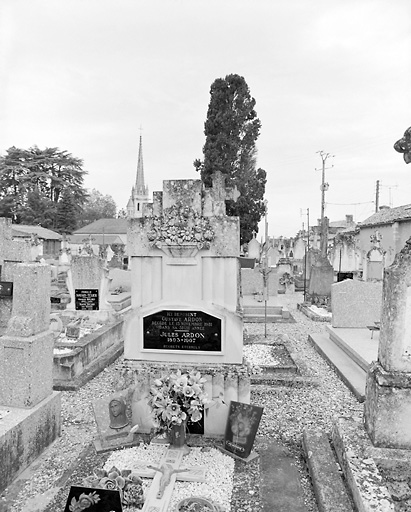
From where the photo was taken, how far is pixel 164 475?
3.81 metres

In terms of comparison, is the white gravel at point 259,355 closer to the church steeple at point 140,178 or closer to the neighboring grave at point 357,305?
the neighboring grave at point 357,305

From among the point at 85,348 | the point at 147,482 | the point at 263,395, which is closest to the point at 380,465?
the point at 147,482

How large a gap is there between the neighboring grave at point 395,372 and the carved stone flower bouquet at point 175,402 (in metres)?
1.76

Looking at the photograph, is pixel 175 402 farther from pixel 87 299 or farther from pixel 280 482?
pixel 87 299

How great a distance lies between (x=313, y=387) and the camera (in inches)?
266

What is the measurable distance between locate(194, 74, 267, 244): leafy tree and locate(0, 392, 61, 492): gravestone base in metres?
25.2

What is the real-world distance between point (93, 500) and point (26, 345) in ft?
7.30

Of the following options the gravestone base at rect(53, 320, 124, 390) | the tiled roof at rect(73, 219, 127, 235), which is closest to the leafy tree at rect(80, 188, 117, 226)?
the tiled roof at rect(73, 219, 127, 235)

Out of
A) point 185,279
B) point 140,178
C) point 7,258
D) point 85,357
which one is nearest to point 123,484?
point 185,279

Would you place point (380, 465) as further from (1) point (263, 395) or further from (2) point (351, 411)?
(1) point (263, 395)

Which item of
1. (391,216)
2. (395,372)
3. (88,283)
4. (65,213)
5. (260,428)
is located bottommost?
(260,428)

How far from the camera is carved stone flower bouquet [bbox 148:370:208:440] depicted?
414 cm

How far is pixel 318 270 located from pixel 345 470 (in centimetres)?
1262

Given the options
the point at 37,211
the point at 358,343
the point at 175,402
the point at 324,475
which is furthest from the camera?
the point at 37,211
